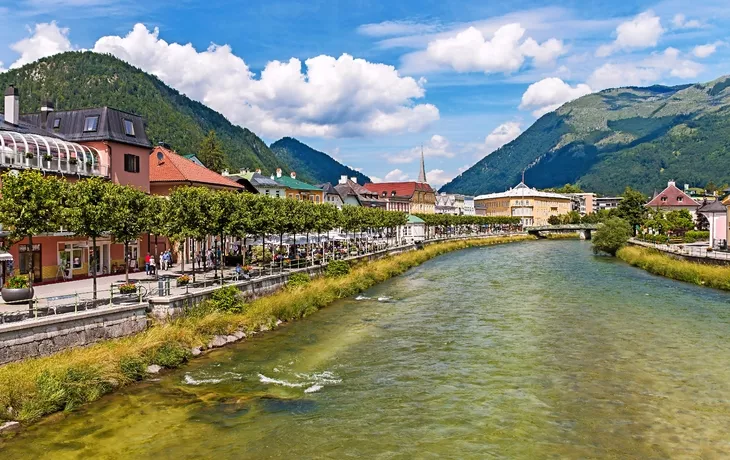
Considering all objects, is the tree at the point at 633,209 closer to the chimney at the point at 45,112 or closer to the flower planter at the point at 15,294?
the chimney at the point at 45,112

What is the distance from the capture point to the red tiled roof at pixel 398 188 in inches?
6521

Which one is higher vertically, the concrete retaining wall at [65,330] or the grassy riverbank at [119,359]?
the concrete retaining wall at [65,330]

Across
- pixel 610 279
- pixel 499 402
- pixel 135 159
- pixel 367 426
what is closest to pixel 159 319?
pixel 367 426

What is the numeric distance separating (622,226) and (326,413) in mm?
83011

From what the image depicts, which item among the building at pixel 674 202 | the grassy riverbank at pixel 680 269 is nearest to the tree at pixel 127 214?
the grassy riverbank at pixel 680 269

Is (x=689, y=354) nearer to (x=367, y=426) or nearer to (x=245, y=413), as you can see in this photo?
(x=367, y=426)

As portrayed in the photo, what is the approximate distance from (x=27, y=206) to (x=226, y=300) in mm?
10335

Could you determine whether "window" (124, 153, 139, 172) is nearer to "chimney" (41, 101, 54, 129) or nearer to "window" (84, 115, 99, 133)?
"window" (84, 115, 99, 133)

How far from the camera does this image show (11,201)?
24.4 meters

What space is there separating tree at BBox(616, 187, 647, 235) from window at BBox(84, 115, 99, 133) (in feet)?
294

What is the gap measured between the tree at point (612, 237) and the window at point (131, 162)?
68.9 meters

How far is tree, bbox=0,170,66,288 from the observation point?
24484 millimetres

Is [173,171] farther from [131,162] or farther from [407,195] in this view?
[407,195]

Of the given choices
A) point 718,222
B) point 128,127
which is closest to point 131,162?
point 128,127
